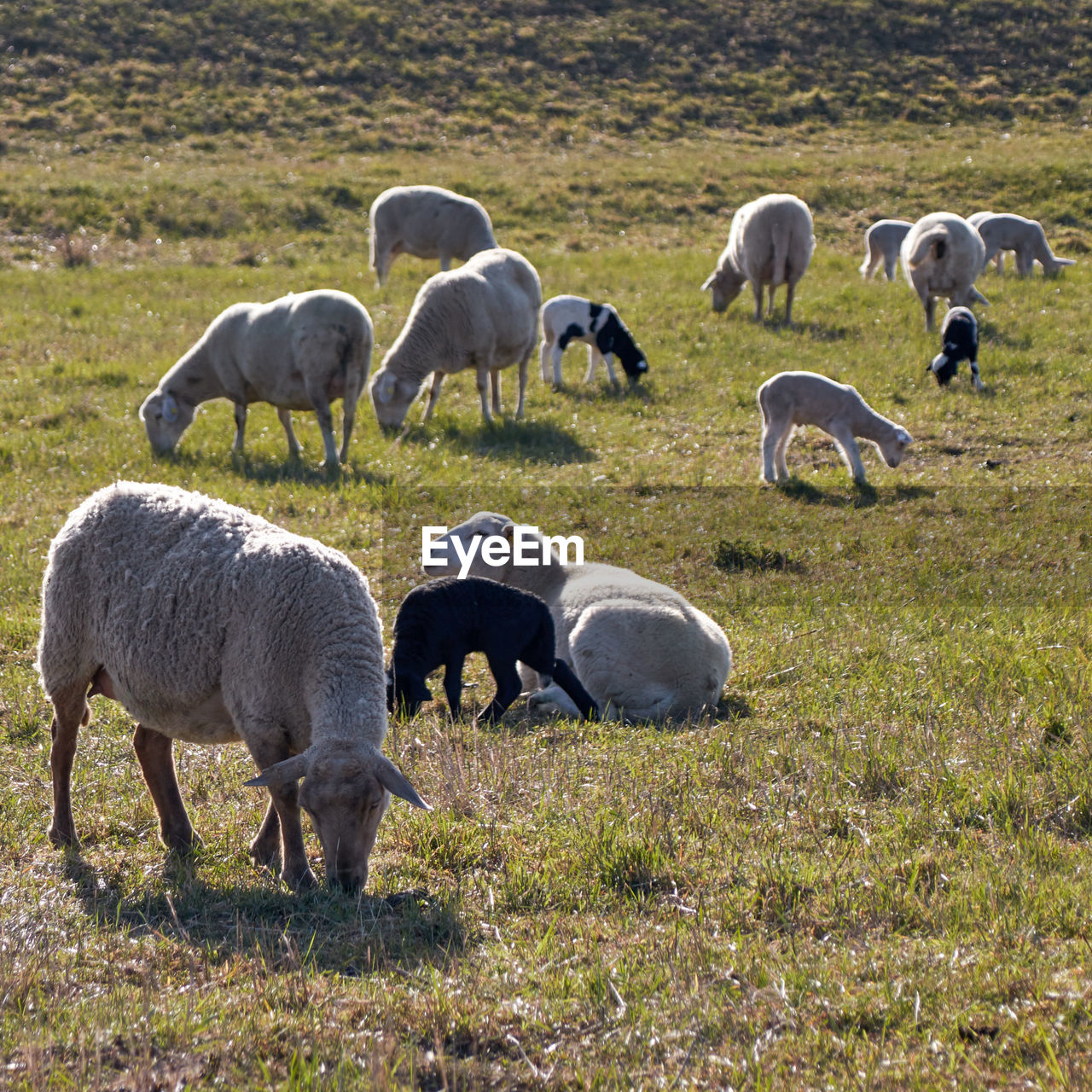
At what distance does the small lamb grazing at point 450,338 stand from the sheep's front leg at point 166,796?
9.35 meters

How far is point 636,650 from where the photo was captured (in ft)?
24.1

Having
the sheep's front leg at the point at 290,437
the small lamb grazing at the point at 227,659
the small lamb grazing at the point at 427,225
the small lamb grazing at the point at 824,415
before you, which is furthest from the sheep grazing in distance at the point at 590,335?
the small lamb grazing at the point at 227,659

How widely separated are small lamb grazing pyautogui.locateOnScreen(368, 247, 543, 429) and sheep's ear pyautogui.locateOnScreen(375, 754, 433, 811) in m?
10.1

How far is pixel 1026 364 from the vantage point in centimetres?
1560

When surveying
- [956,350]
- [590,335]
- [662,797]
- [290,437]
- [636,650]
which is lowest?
[290,437]

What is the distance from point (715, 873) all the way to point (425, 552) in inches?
171

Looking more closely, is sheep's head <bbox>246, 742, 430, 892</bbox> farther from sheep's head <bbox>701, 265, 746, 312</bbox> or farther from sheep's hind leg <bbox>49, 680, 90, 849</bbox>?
sheep's head <bbox>701, 265, 746, 312</bbox>

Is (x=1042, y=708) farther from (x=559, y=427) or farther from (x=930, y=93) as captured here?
(x=930, y=93)

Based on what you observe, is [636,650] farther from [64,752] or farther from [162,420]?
[162,420]

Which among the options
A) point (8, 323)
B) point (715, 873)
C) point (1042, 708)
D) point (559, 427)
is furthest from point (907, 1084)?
point (8, 323)

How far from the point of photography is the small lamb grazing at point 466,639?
7.00 meters

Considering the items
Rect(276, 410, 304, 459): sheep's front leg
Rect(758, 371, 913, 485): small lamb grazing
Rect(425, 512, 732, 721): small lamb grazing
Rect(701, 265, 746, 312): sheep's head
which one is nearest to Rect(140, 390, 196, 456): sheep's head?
Rect(276, 410, 304, 459): sheep's front leg

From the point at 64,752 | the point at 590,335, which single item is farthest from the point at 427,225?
the point at 64,752

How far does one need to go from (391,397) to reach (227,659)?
9.86m
